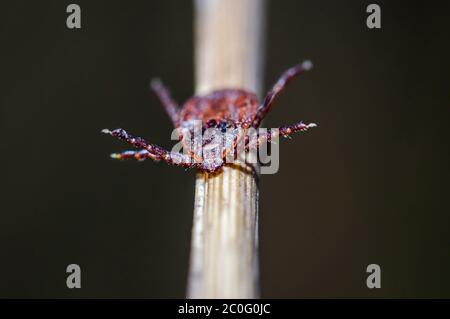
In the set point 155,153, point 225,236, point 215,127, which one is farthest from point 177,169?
point 225,236

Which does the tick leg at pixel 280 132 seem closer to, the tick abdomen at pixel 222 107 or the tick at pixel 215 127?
the tick at pixel 215 127

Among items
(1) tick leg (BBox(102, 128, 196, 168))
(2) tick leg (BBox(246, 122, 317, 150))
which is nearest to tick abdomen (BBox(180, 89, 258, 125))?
(2) tick leg (BBox(246, 122, 317, 150))

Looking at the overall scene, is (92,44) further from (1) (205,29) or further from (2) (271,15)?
(1) (205,29)

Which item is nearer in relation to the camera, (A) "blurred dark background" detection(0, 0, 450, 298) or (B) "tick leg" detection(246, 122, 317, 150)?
(B) "tick leg" detection(246, 122, 317, 150)

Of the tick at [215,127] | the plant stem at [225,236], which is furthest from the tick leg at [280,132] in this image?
the plant stem at [225,236]

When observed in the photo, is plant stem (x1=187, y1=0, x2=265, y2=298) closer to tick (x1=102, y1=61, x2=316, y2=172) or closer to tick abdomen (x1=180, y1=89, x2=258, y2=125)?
tick (x1=102, y1=61, x2=316, y2=172)

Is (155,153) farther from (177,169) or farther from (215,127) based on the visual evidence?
(177,169)
